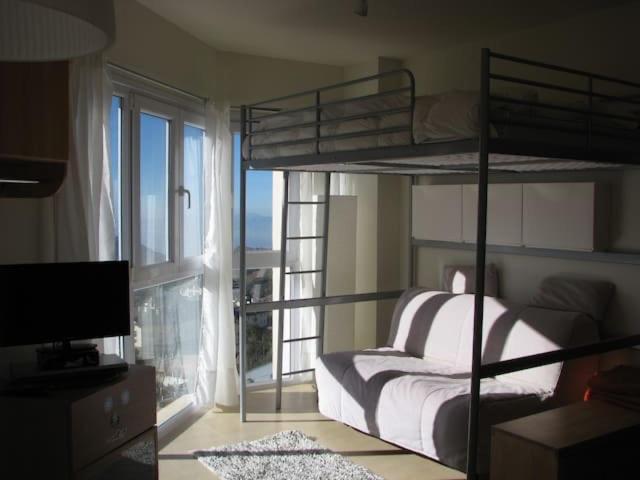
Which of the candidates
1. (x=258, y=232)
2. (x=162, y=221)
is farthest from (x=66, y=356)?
(x=258, y=232)

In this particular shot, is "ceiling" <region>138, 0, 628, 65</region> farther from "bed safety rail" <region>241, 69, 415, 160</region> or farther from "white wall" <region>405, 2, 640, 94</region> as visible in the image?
"bed safety rail" <region>241, 69, 415, 160</region>

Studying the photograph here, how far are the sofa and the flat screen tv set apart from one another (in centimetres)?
160

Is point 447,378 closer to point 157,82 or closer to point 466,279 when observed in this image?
point 466,279

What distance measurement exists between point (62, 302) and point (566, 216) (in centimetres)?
287

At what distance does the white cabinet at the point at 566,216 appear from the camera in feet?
12.1

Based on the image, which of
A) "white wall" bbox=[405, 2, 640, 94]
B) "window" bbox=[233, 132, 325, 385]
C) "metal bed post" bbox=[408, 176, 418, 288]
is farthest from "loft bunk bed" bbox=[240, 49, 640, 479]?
"metal bed post" bbox=[408, 176, 418, 288]

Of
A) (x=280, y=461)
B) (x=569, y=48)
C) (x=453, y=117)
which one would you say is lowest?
(x=280, y=461)

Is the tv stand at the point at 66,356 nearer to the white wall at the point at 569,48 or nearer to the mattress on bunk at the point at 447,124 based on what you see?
the mattress on bunk at the point at 447,124

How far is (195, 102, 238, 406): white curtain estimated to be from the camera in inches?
177

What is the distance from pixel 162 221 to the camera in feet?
13.8

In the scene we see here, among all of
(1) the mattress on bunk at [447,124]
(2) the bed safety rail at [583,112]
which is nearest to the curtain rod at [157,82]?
(1) the mattress on bunk at [447,124]

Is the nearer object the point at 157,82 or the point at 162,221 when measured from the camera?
the point at 157,82

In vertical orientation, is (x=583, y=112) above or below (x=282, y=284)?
above

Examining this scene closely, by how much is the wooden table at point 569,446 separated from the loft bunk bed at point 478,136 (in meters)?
0.27
